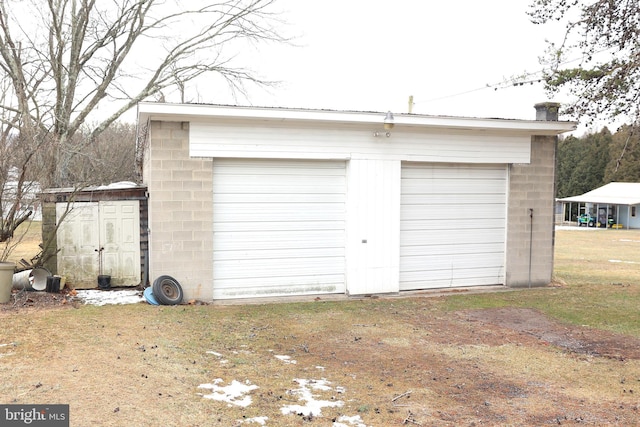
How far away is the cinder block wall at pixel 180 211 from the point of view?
873cm

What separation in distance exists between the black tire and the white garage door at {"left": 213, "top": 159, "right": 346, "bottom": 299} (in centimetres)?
70

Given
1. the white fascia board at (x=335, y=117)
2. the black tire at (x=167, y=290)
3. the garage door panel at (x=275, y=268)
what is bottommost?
the black tire at (x=167, y=290)

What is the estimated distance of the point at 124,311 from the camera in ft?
26.2

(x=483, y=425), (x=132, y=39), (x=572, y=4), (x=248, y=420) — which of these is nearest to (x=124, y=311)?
(x=248, y=420)

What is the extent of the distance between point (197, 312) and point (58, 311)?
1988mm

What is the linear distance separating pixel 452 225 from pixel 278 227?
3477 millimetres

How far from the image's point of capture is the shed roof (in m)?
38.7

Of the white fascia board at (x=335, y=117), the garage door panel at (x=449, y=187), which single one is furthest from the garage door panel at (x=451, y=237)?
the white fascia board at (x=335, y=117)

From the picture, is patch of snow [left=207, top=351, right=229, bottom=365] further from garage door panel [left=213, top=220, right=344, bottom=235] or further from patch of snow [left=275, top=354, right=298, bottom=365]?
garage door panel [left=213, top=220, right=344, bottom=235]

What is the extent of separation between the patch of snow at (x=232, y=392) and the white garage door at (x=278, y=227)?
14.3ft

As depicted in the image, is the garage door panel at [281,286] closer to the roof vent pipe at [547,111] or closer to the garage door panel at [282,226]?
the garage door panel at [282,226]

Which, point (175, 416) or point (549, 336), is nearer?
point (175, 416)

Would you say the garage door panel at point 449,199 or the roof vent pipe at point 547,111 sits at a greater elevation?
the roof vent pipe at point 547,111

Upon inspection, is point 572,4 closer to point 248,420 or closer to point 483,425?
point 483,425
